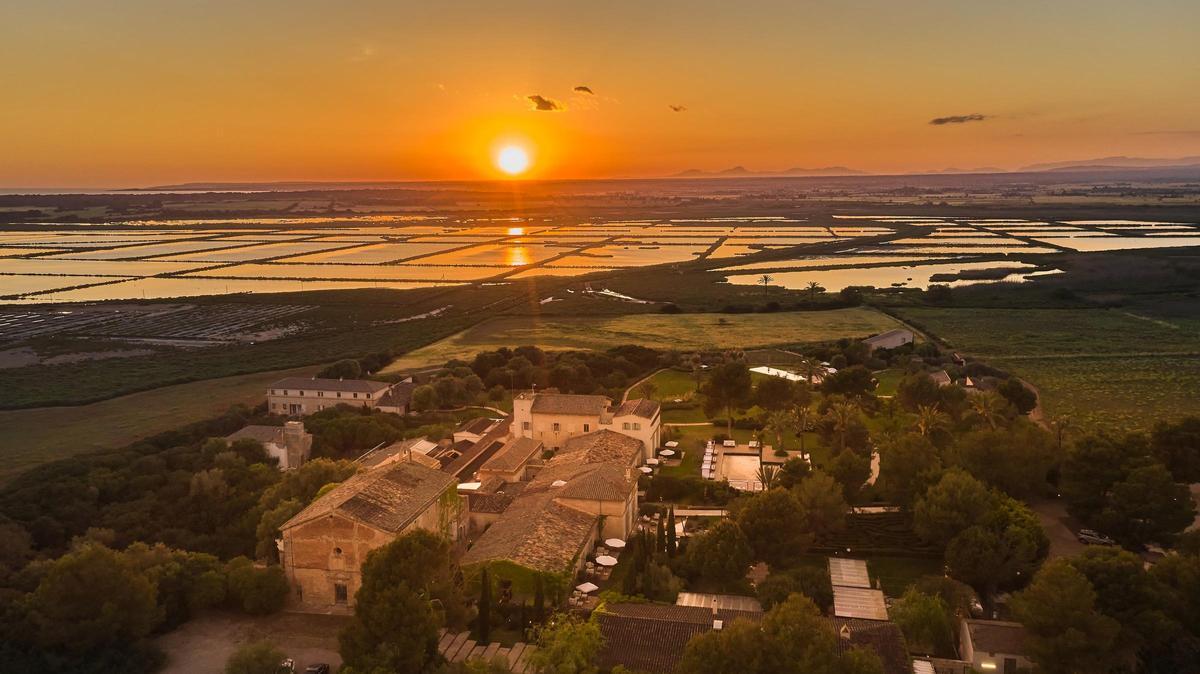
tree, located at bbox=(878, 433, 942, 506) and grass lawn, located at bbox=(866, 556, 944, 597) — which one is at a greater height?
tree, located at bbox=(878, 433, 942, 506)

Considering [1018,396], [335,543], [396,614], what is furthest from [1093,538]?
[335,543]

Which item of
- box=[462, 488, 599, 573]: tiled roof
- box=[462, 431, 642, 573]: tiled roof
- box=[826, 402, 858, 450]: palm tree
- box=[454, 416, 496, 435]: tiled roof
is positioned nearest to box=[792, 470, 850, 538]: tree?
box=[462, 431, 642, 573]: tiled roof

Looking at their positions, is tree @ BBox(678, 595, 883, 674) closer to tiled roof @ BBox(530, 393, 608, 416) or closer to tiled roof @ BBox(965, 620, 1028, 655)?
tiled roof @ BBox(965, 620, 1028, 655)

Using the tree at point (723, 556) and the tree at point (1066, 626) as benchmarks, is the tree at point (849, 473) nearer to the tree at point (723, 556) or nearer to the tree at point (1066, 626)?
the tree at point (723, 556)

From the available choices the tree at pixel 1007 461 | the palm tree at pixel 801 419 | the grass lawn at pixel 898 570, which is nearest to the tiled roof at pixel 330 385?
the palm tree at pixel 801 419

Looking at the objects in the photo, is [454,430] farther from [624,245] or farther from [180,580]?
[624,245]
